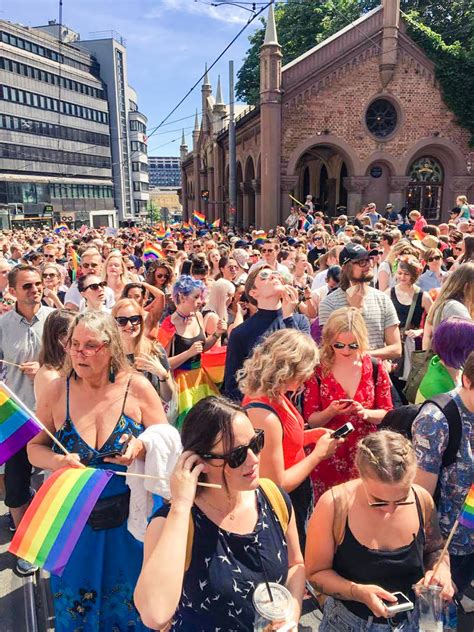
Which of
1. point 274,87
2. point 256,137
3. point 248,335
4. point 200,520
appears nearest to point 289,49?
point 256,137

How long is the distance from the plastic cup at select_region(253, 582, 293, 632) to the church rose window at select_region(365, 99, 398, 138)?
2335 centimetres

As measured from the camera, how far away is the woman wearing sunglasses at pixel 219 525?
1.74m

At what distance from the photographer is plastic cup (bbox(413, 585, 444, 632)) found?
191cm

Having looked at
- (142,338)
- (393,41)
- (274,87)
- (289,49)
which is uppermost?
(289,49)

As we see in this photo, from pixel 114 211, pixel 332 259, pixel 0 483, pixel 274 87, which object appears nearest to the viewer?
pixel 0 483

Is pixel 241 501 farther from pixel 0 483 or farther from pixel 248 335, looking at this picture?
pixel 0 483

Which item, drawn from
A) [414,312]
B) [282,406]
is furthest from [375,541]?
[414,312]

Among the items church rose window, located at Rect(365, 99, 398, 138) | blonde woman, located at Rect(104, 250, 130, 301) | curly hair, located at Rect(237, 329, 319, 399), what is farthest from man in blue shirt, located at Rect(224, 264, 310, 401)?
church rose window, located at Rect(365, 99, 398, 138)

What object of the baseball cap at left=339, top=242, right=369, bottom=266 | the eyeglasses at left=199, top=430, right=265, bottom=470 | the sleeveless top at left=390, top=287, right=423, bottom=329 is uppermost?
the baseball cap at left=339, top=242, right=369, bottom=266

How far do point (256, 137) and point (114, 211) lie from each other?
52.0 m

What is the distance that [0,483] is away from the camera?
13.7ft

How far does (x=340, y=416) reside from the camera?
318 cm

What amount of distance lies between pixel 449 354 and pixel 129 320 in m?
2.20

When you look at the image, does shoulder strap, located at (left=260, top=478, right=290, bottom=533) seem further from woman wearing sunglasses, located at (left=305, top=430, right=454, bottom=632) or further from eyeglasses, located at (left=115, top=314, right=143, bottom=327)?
eyeglasses, located at (left=115, top=314, right=143, bottom=327)
